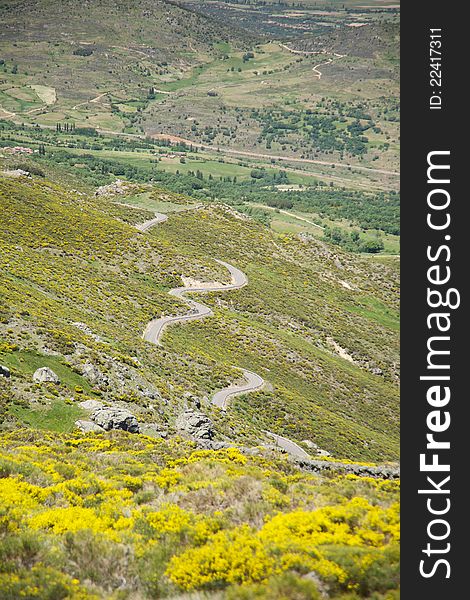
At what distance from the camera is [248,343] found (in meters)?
61.1

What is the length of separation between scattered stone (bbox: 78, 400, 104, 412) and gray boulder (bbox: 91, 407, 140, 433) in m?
0.92

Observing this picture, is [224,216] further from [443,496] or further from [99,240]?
[443,496]

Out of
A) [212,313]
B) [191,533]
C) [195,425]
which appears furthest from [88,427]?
[212,313]

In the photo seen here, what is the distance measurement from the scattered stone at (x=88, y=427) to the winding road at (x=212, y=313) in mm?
9386

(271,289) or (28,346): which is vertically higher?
(28,346)

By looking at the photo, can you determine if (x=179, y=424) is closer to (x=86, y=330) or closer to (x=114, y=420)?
(x=114, y=420)

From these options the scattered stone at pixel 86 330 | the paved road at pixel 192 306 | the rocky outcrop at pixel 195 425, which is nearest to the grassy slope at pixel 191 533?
the rocky outcrop at pixel 195 425

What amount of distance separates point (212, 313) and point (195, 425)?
123ft

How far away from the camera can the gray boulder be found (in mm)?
25984

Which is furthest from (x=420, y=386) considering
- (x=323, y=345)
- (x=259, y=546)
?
(x=323, y=345)

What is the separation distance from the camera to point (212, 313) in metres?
67.9

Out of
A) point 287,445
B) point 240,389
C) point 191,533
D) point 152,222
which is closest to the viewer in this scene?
point 191,533

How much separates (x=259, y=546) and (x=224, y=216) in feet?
383

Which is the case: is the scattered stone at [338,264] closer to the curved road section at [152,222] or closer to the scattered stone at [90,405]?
the curved road section at [152,222]
